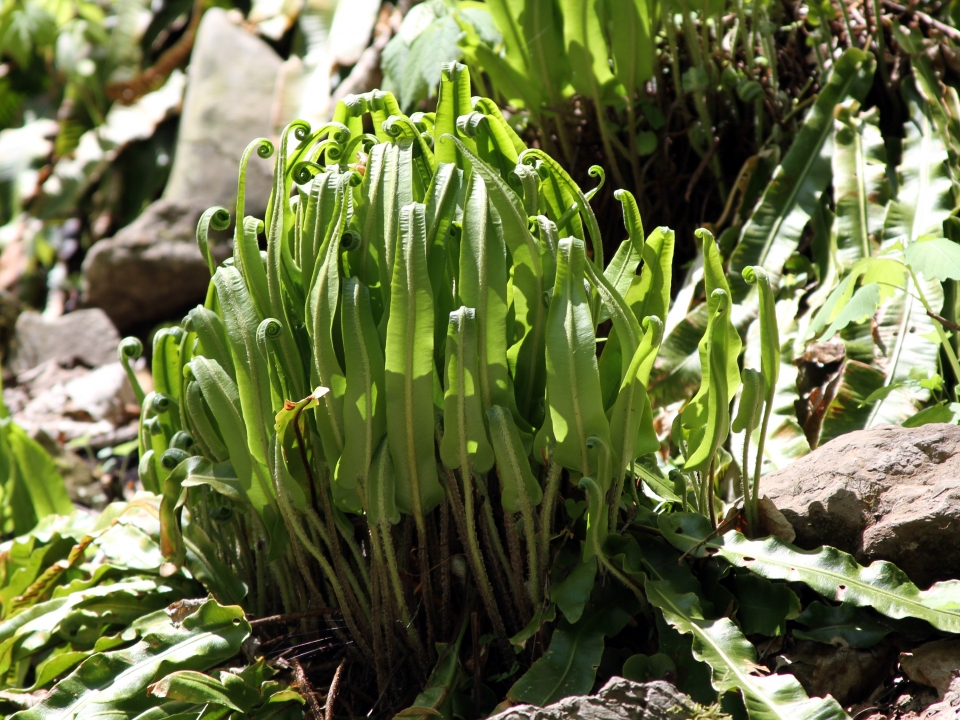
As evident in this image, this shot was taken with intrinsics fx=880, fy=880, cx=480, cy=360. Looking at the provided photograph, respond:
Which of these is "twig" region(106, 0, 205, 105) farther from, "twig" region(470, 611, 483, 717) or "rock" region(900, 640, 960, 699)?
"rock" region(900, 640, 960, 699)

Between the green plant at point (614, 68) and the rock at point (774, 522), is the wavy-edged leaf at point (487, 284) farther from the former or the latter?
the green plant at point (614, 68)

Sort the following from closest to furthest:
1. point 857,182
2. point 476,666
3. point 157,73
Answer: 1. point 476,666
2. point 857,182
3. point 157,73

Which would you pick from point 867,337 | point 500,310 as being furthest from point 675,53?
point 500,310

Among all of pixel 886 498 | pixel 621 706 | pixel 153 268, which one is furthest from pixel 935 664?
pixel 153 268

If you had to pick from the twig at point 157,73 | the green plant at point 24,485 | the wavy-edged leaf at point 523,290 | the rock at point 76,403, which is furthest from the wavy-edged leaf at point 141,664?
the twig at point 157,73

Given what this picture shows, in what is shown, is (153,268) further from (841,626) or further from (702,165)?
(841,626)

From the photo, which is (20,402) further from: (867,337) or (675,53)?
(867,337)
